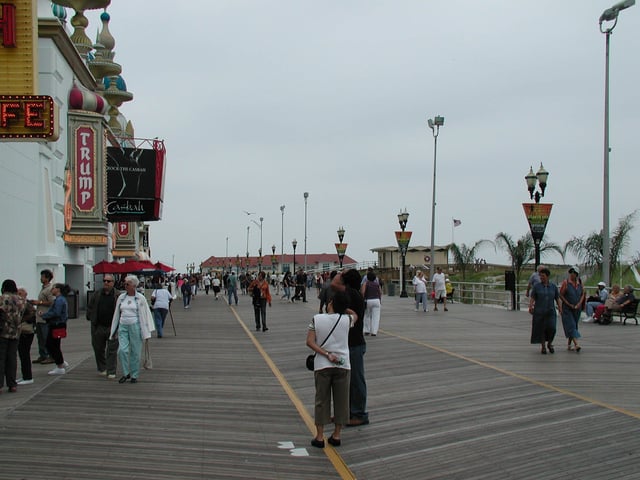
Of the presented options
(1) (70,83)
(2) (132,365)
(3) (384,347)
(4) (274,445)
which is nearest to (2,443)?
(4) (274,445)

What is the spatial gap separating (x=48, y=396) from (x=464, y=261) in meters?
42.4

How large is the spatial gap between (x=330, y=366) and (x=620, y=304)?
16642 mm

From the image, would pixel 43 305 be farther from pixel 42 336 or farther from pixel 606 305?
pixel 606 305

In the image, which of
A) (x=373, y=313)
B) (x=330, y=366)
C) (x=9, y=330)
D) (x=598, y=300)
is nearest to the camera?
(x=330, y=366)

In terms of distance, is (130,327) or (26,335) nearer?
(26,335)

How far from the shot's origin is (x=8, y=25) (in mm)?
11203

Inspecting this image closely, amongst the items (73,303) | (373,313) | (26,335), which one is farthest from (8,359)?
(73,303)

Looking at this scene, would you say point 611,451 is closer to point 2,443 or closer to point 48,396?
point 2,443

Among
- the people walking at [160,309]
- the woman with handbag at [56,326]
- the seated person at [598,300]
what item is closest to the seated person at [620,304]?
the seated person at [598,300]

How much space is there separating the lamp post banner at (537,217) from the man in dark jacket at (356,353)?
61.7 feet

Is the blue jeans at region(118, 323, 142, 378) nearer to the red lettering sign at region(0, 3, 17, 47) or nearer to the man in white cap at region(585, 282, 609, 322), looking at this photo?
the red lettering sign at region(0, 3, 17, 47)

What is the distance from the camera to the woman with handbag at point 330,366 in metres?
7.50

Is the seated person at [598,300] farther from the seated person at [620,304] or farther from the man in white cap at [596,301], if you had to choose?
the seated person at [620,304]

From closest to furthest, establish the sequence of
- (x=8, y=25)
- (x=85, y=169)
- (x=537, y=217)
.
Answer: (x=8, y=25) → (x=537, y=217) → (x=85, y=169)
